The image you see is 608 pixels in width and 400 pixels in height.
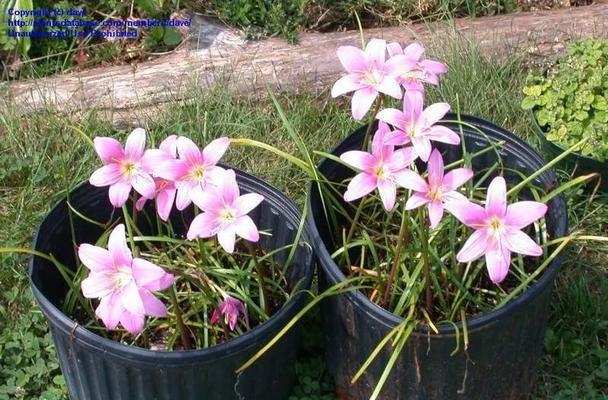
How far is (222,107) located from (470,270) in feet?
4.00

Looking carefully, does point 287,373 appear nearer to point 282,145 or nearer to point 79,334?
point 79,334

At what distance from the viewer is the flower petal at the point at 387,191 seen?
1.94 meters

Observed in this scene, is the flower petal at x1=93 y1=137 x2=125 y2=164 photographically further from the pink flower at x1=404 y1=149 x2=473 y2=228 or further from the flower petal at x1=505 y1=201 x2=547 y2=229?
the flower petal at x1=505 y1=201 x2=547 y2=229

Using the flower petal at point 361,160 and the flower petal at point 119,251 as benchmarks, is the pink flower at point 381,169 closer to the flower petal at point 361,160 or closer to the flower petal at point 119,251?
the flower petal at point 361,160

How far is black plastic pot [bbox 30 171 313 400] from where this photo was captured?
2.10 meters

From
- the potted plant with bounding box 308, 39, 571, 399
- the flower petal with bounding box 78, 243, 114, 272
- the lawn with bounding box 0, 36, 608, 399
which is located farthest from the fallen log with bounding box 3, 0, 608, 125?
the flower petal with bounding box 78, 243, 114, 272

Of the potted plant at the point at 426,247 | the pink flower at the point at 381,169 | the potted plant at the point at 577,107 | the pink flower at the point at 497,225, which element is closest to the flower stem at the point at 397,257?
the potted plant at the point at 426,247

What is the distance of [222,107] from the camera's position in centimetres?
322

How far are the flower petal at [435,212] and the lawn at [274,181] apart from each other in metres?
0.87

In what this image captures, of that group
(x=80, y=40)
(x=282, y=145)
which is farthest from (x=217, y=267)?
(x=80, y=40)

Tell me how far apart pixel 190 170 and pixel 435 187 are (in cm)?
49

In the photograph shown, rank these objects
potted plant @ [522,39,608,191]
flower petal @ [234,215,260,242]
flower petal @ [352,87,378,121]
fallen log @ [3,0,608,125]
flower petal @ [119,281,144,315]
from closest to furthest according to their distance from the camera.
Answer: flower petal @ [119,281,144,315] → flower petal @ [234,215,260,242] → flower petal @ [352,87,378,121] → potted plant @ [522,39,608,191] → fallen log @ [3,0,608,125]

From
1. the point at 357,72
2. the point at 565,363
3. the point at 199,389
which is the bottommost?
the point at 565,363

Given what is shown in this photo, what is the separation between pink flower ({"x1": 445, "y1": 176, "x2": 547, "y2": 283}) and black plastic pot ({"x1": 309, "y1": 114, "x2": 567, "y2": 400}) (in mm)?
328
